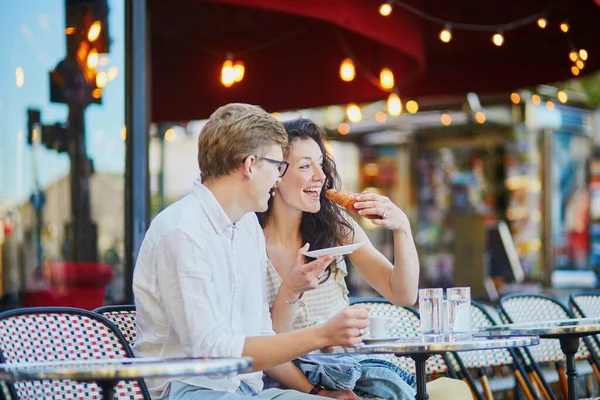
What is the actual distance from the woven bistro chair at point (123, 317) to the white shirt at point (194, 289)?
0.39 meters

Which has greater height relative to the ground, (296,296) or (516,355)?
(296,296)

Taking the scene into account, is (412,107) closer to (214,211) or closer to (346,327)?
(214,211)

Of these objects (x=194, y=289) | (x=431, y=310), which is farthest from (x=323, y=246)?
(x=194, y=289)

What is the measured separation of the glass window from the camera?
23.5ft

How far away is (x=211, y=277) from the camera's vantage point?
8.91 ft

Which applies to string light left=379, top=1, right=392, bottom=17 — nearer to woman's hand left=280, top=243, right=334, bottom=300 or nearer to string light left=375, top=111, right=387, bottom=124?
woman's hand left=280, top=243, right=334, bottom=300

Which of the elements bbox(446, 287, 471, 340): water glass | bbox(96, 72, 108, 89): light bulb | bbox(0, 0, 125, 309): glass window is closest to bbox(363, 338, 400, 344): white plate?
bbox(446, 287, 471, 340): water glass

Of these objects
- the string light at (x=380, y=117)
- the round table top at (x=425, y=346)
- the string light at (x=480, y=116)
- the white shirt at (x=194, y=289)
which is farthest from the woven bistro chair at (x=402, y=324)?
the string light at (x=380, y=117)

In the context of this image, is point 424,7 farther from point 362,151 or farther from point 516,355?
point 362,151

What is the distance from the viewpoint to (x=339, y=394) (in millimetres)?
3227

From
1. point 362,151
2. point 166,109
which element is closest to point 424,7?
point 166,109

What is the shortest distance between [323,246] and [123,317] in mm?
799

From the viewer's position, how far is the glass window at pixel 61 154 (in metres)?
7.17

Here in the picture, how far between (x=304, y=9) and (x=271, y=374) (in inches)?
157
